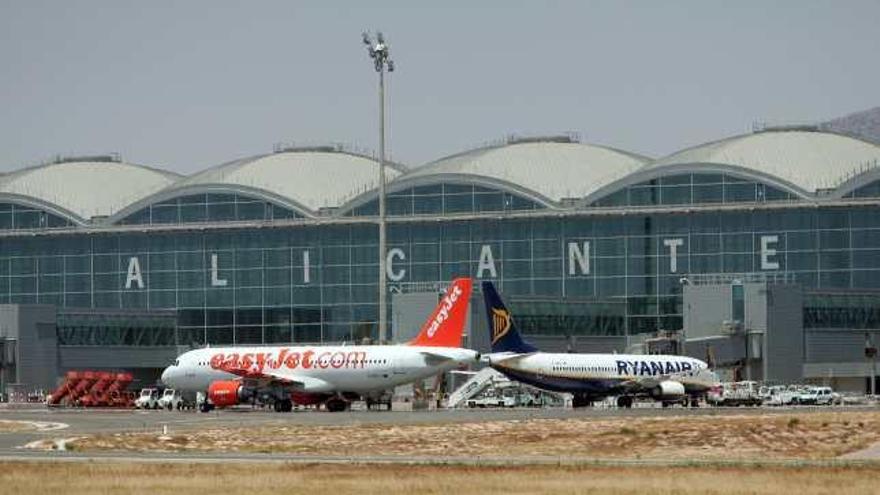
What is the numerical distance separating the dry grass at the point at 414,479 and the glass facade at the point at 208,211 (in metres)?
115

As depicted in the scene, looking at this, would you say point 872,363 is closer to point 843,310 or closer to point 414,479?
point 843,310

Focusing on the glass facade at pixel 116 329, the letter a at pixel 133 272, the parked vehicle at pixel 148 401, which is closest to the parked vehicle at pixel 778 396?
the parked vehicle at pixel 148 401

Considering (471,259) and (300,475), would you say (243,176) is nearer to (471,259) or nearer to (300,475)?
(471,259)

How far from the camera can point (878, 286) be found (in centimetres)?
16025

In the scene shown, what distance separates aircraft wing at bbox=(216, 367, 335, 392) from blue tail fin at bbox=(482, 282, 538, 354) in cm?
1136

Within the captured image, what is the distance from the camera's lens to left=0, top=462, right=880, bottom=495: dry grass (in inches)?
2044

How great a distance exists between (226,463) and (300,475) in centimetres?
→ 521

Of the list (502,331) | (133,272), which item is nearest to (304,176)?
(133,272)

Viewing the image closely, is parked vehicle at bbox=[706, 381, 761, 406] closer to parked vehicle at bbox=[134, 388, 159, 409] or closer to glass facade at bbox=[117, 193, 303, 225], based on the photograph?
parked vehicle at bbox=[134, 388, 159, 409]

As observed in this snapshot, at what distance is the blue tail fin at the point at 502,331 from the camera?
12562 centimetres

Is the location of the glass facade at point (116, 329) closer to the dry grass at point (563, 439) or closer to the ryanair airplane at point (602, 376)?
the ryanair airplane at point (602, 376)

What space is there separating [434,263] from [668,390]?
5000 centimetres

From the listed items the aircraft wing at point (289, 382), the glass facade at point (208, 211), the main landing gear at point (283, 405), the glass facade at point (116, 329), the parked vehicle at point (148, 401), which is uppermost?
the glass facade at point (208, 211)

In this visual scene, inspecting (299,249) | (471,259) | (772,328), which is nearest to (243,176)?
(299,249)
